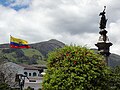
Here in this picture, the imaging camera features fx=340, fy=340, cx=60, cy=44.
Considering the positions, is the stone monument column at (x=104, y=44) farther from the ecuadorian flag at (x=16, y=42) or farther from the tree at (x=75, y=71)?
the ecuadorian flag at (x=16, y=42)

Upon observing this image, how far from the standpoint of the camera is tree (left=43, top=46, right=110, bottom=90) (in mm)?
23016

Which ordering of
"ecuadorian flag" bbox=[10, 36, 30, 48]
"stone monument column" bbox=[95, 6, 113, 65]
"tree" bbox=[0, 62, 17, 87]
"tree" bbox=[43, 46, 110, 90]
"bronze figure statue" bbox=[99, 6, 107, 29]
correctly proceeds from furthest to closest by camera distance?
"tree" bbox=[0, 62, 17, 87] → "ecuadorian flag" bbox=[10, 36, 30, 48] → "bronze figure statue" bbox=[99, 6, 107, 29] → "stone monument column" bbox=[95, 6, 113, 65] → "tree" bbox=[43, 46, 110, 90]

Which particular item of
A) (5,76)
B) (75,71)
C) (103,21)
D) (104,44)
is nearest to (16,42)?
(5,76)

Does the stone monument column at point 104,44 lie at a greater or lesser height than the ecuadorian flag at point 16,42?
lesser

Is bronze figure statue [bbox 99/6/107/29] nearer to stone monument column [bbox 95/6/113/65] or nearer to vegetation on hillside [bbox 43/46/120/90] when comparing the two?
stone monument column [bbox 95/6/113/65]

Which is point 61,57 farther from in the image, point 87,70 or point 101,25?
point 101,25

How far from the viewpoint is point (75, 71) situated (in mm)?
23391

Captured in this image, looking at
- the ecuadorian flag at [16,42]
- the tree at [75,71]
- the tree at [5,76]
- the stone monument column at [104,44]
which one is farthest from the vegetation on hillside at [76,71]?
the ecuadorian flag at [16,42]

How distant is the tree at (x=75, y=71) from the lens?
2302cm

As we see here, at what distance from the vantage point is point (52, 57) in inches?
993

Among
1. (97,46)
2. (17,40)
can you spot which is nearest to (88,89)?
(97,46)

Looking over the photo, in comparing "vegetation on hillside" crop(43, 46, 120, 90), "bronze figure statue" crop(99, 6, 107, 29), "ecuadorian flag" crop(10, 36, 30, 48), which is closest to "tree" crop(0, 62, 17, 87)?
"ecuadorian flag" crop(10, 36, 30, 48)

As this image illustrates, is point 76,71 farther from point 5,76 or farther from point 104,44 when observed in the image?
point 5,76

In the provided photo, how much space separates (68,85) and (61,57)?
8.53 ft
